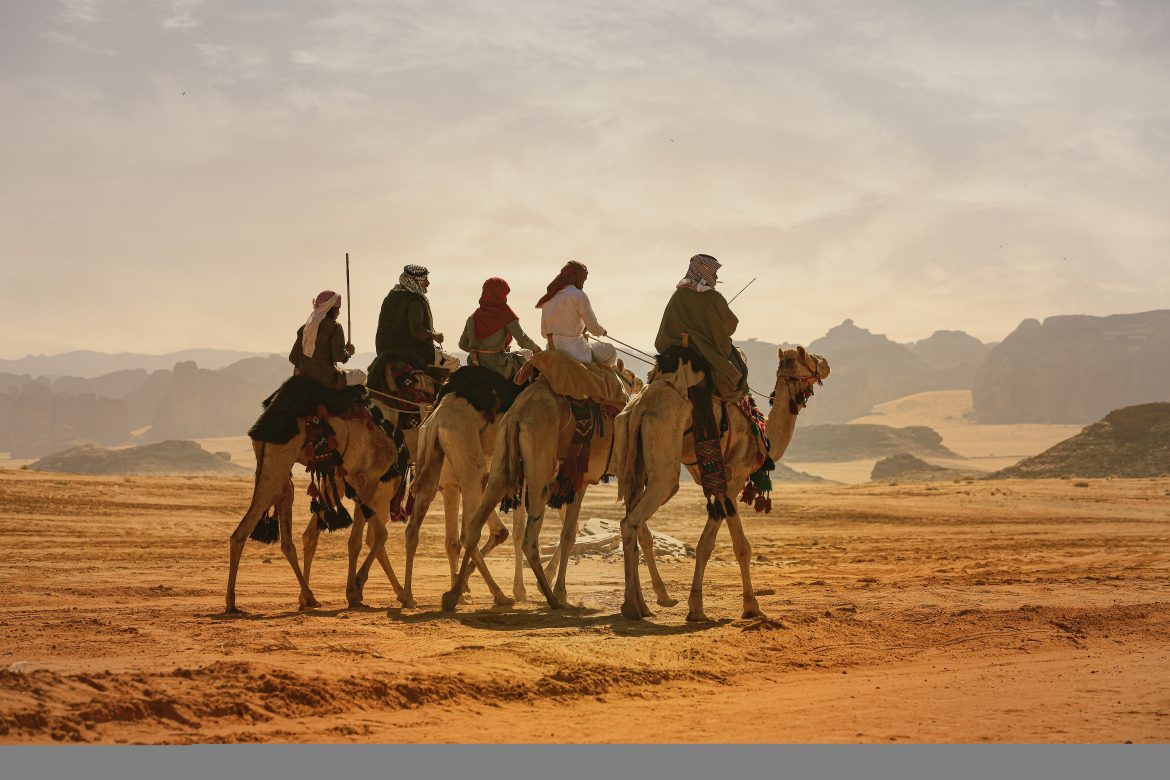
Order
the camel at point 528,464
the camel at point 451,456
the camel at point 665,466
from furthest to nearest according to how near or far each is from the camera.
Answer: the camel at point 451,456, the camel at point 528,464, the camel at point 665,466

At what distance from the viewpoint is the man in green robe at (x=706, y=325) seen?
11102 mm

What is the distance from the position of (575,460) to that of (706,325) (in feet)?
6.35

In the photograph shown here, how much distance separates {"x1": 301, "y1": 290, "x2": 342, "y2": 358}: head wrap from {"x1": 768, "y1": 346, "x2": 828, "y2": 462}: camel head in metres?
4.82

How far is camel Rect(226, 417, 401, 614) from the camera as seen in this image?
36.9ft

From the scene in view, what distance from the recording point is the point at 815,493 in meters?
46.2

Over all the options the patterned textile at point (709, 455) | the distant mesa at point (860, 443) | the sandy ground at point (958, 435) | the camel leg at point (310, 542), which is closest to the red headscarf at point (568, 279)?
the patterned textile at point (709, 455)

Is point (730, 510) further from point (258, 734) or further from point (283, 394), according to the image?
point (258, 734)

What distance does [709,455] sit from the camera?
10961mm

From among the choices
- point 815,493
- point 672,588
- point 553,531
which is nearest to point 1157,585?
point 672,588

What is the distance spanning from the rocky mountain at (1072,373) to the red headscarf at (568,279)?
473 ft

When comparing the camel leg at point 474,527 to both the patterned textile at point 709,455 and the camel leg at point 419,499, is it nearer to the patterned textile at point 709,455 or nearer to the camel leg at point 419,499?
the camel leg at point 419,499

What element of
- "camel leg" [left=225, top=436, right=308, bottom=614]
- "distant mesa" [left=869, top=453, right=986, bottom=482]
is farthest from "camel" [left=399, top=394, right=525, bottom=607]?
"distant mesa" [left=869, top=453, right=986, bottom=482]

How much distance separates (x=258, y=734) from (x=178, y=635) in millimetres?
3474

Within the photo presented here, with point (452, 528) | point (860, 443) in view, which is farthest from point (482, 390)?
point (860, 443)
